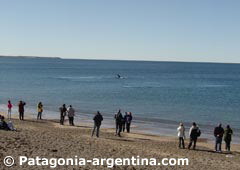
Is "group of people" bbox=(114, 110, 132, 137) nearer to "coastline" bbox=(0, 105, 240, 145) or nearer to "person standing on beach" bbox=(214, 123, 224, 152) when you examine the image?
"coastline" bbox=(0, 105, 240, 145)

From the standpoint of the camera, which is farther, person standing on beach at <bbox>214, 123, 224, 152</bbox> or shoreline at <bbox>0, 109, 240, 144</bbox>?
shoreline at <bbox>0, 109, 240, 144</bbox>

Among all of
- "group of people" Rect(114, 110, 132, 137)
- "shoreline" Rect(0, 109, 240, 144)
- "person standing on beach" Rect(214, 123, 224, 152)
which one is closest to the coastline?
"shoreline" Rect(0, 109, 240, 144)

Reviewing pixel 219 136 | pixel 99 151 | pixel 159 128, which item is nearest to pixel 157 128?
pixel 159 128

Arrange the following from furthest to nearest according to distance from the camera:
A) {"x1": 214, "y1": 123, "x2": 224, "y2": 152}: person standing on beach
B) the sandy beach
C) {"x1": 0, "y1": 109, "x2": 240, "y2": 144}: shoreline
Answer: {"x1": 0, "y1": 109, "x2": 240, "y2": 144}: shoreline → {"x1": 214, "y1": 123, "x2": 224, "y2": 152}: person standing on beach → the sandy beach

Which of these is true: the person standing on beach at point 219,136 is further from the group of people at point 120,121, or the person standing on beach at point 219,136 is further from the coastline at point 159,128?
the group of people at point 120,121

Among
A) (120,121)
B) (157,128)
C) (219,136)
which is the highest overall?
(120,121)

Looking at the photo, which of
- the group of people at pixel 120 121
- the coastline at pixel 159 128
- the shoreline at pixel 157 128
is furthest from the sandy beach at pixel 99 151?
the shoreline at pixel 157 128

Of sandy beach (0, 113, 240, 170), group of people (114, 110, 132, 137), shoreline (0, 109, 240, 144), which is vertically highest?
group of people (114, 110, 132, 137)

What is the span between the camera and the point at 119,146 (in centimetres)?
1773

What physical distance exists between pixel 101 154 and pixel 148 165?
2.00 m

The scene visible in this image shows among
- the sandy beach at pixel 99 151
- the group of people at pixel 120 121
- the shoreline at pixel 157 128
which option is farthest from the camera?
the shoreline at pixel 157 128

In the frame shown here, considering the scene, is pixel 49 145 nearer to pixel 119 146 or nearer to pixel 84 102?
pixel 119 146

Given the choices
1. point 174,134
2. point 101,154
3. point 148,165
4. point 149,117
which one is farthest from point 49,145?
point 149,117

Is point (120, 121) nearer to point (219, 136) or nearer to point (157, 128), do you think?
point (219, 136)
